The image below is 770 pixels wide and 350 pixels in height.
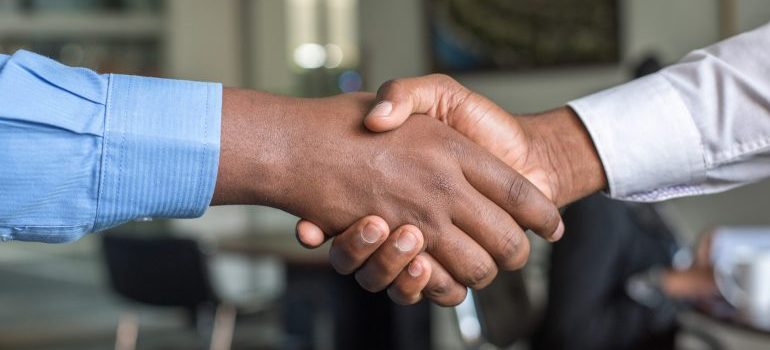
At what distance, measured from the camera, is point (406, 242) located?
1.63 m

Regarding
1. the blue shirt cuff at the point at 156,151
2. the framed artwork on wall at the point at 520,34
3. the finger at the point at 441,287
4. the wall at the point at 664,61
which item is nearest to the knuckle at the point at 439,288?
the finger at the point at 441,287

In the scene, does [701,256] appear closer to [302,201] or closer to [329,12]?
[302,201]

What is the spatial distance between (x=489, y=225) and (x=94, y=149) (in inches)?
25.8

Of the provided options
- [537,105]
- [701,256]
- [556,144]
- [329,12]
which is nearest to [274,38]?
[329,12]

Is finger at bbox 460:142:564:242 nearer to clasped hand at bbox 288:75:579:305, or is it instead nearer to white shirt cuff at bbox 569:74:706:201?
clasped hand at bbox 288:75:579:305

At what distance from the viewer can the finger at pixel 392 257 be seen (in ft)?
5.32

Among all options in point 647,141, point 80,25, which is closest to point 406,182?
point 647,141

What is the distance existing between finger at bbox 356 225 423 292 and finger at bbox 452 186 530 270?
3.7 inches

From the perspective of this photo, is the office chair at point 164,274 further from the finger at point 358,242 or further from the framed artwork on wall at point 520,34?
the finger at point 358,242

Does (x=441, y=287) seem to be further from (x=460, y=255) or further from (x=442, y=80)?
(x=442, y=80)

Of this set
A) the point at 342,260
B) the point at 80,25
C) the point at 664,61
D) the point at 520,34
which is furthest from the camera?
the point at 80,25

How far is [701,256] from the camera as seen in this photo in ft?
10.8

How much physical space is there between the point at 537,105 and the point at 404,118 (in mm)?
3473

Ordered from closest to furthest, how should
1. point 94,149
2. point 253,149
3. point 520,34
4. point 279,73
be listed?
1. point 94,149
2. point 253,149
3. point 520,34
4. point 279,73
